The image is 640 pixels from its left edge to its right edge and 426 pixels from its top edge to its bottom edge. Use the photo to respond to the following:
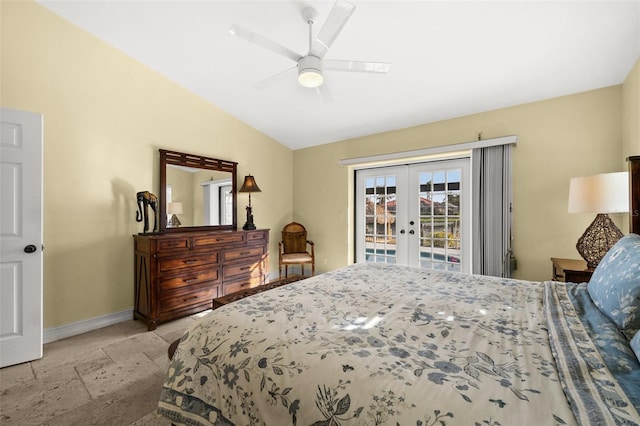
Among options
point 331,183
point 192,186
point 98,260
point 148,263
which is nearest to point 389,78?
point 331,183

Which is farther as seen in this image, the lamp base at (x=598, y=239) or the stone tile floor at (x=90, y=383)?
the lamp base at (x=598, y=239)

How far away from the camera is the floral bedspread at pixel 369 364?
2.35ft

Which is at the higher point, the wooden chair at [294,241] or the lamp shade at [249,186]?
the lamp shade at [249,186]

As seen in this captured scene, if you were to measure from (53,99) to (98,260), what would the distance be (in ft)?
5.36

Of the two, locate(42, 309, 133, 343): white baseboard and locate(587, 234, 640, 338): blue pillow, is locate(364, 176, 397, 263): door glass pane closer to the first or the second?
locate(587, 234, 640, 338): blue pillow

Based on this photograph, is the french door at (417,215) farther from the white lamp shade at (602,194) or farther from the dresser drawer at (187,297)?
the dresser drawer at (187,297)

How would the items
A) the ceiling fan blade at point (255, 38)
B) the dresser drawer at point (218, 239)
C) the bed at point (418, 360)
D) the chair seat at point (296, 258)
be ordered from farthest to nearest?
the chair seat at point (296, 258) < the dresser drawer at point (218, 239) < the ceiling fan blade at point (255, 38) < the bed at point (418, 360)

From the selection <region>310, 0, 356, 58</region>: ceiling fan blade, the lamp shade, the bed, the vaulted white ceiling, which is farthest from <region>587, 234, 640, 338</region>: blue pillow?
the lamp shade

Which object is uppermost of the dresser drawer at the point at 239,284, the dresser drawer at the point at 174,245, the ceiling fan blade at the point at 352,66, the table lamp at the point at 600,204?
the ceiling fan blade at the point at 352,66

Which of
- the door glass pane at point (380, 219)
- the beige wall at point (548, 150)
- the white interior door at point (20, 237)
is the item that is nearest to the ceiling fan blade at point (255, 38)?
the white interior door at point (20, 237)

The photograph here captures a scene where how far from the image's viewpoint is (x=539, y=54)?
A: 241cm

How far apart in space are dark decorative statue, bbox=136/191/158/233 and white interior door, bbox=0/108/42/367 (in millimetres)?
857

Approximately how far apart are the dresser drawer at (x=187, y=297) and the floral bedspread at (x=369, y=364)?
201 centimetres

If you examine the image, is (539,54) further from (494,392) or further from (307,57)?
(494,392)
